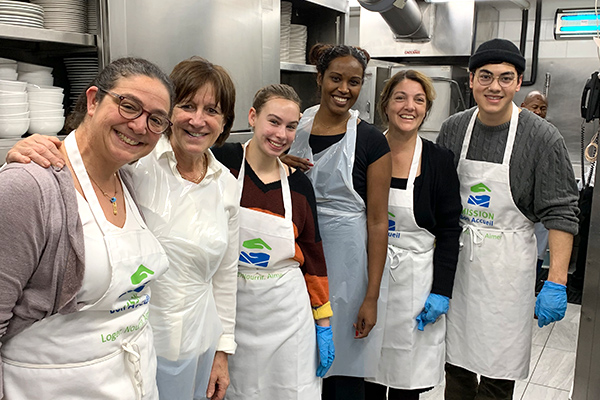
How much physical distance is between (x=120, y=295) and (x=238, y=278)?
1.90 feet

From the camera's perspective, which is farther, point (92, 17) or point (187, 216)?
point (92, 17)

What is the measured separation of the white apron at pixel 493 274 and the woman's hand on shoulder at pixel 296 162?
0.68 m

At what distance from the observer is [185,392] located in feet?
4.66

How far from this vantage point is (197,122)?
136 centimetres

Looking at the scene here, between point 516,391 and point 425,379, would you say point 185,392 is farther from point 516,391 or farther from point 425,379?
point 516,391

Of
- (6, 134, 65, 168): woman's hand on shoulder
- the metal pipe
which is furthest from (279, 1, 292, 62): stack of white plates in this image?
the metal pipe

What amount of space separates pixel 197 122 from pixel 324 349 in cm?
85

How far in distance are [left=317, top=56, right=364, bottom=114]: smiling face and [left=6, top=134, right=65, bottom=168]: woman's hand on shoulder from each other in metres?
1.02

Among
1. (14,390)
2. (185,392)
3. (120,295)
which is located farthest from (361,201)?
(14,390)

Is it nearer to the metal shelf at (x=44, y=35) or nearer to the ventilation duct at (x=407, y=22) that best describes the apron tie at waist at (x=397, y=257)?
the metal shelf at (x=44, y=35)

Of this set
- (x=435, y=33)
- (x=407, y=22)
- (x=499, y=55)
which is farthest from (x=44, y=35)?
(x=435, y=33)

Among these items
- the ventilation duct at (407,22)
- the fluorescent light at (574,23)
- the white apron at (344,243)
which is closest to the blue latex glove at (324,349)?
the white apron at (344,243)

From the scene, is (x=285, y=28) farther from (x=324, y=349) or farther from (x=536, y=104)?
(x=536, y=104)

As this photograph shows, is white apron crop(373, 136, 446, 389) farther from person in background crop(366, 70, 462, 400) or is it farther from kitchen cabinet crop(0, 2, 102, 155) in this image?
kitchen cabinet crop(0, 2, 102, 155)
